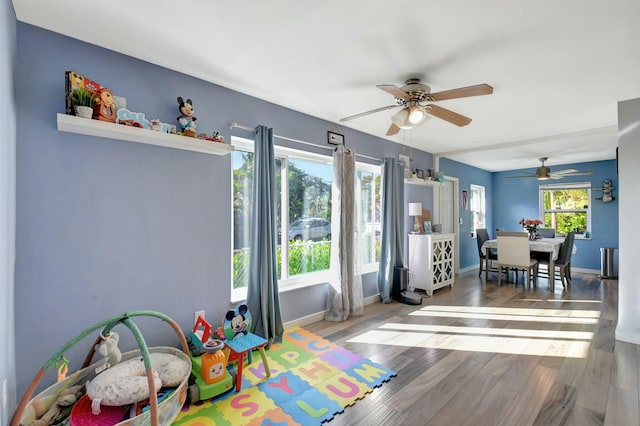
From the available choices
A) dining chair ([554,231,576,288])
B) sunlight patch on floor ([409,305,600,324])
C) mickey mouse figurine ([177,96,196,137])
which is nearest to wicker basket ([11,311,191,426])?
mickey mouse figurine ([177,96,196,137])

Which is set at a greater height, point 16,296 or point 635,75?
point 635,75

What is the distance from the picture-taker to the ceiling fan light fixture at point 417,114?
2.43 m

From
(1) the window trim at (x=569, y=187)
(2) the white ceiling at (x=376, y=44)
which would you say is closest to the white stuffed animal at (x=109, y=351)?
(2) the white ceiling at (x=376, y=44)

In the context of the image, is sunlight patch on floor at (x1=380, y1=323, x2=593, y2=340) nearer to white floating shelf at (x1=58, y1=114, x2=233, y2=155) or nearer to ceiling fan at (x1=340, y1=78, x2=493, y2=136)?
ceiling fan at (x1=340, y1=78, x2=493, y2=136)

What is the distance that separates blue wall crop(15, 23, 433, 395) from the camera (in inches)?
70.6

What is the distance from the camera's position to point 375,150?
14.1 feet

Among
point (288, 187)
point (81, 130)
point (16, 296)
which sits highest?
point (81, 130)

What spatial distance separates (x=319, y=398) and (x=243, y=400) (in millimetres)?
525

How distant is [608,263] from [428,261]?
413 centimetres

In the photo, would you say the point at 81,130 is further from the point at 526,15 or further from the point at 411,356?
the point at 411,356

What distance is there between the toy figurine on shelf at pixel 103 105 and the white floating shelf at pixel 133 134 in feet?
0.26

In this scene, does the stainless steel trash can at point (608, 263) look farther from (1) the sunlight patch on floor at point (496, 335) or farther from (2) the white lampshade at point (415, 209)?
(2) the white lampshade at point (415, 209)

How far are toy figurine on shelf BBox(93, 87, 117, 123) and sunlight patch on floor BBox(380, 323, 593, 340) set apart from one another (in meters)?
3.12

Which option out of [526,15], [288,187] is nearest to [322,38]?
[526,15]
